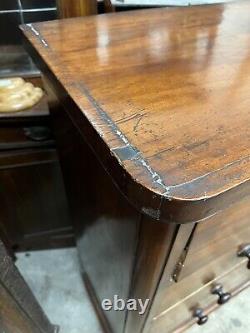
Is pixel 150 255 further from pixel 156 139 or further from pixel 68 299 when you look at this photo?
pixel 68 299

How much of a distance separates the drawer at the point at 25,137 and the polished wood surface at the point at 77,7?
28 cm

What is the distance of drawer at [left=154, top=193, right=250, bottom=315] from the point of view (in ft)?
1.59

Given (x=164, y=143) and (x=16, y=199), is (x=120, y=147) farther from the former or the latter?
(x=16, y=199)

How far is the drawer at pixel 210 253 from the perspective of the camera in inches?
19.1

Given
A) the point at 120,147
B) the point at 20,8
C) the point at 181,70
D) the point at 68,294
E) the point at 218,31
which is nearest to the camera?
the point at 120,147

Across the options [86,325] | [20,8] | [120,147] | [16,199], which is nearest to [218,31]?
[120,147]

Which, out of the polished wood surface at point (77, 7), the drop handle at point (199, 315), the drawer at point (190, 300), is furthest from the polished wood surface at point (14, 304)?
the polished wood surface at point (77, 7)

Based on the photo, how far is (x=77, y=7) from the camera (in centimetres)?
74

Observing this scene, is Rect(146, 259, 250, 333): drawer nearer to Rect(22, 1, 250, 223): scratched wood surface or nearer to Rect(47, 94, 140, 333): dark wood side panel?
Rect(47, 94, 140, 333): dark wood side panel

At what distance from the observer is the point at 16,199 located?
982 millimetres

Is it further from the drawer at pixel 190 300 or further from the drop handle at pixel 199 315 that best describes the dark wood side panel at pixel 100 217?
the drop handle at pixel 199 315

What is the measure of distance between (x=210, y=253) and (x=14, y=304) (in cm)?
41

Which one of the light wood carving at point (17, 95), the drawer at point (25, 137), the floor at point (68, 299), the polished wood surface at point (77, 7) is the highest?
the polished wood surface at point (77, 7)

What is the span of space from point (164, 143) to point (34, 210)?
767mm
